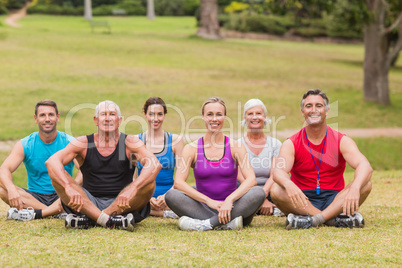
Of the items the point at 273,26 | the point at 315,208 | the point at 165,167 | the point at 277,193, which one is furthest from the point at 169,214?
the point at 273,26

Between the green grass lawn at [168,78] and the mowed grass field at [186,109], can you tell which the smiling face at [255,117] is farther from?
the green grass lawn at [168,78]

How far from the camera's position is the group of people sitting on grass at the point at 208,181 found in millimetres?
6078

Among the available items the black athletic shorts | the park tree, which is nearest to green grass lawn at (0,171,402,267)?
the black athletic shorts

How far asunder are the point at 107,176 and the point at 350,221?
2897mm

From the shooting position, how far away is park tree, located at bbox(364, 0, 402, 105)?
20031 mm

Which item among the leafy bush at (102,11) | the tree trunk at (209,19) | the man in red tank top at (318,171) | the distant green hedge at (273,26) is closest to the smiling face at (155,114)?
the man in red tank top at (318,171)

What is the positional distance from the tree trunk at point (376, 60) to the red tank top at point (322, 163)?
14816 millimetres

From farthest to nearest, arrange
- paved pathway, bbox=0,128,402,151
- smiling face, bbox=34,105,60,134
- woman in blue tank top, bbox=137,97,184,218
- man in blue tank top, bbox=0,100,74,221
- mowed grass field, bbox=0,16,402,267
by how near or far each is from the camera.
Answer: paved pathway, bbox=0,128,402,151
woman in blue tank top, bbox=137,97,184,218
smiling face, bbox=34,105,60,134
man in blue tank top, bbox=0,100,74,221
mowed grass field, bbox=0,16,402,267

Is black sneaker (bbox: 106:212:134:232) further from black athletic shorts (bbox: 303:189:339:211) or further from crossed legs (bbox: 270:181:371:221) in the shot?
black athletic shorts (bbox: 303:189:339:211)

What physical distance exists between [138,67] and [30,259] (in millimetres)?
21584

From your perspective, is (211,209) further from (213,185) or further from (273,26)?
(273,26)

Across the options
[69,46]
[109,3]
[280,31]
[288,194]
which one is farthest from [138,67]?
[109,3]

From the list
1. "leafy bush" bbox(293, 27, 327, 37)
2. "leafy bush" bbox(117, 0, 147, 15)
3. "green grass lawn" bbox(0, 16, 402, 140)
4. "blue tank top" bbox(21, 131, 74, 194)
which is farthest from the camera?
"leafy bush" bbox(117, 0, 147, 15)

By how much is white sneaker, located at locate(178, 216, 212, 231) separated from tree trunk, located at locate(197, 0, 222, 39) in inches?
1295
